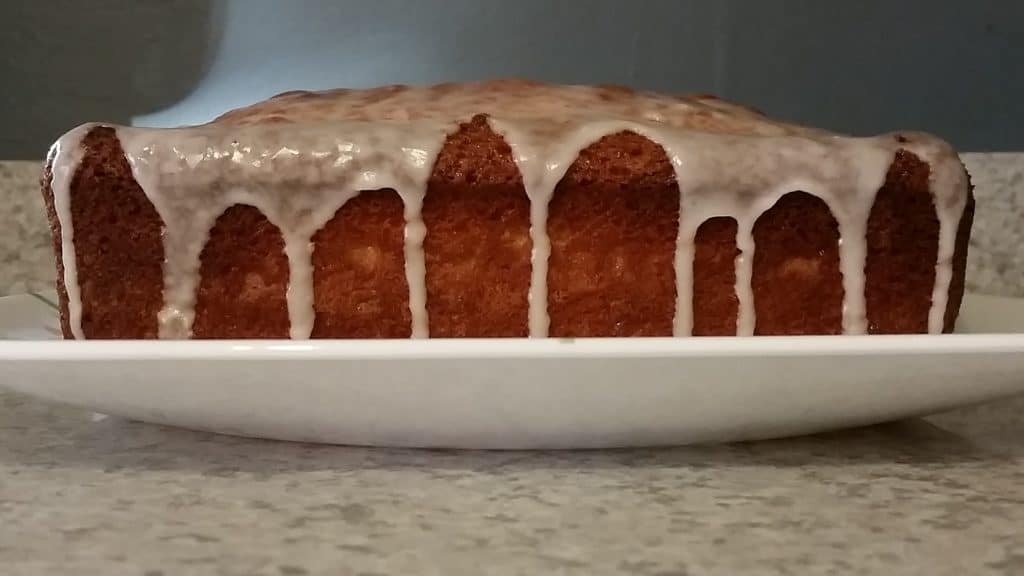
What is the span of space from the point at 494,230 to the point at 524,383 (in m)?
0.30

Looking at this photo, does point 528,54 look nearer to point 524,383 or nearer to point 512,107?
point 512,107

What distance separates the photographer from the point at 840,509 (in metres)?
0.57

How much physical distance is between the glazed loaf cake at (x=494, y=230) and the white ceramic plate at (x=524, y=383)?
0.21 m

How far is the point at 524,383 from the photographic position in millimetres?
586

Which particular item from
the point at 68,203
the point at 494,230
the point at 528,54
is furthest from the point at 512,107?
the point at 528,54

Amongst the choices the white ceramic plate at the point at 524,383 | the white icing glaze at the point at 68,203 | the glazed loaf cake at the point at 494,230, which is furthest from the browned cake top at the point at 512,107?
the white ceramic plate at the point at 524,383

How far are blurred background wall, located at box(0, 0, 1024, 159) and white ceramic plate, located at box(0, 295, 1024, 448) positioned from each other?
90cm

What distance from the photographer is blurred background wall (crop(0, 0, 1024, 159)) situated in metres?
1.44

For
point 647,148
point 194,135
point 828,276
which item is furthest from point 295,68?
point 828,276

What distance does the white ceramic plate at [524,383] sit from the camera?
22.5 inches

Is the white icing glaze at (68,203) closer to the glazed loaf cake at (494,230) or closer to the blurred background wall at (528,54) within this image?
the glazed loaf cake at (494,230)

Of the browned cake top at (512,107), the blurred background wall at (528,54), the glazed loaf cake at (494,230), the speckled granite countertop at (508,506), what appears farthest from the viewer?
the blurred background wall at (528,54)

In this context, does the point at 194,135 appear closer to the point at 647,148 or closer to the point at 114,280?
the point at 114,280

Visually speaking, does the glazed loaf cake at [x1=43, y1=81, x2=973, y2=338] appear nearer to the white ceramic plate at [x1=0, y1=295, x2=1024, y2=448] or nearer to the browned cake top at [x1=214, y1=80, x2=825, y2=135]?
the browned cake top at [x1=214, y1=80, x2=825, y2=135]
